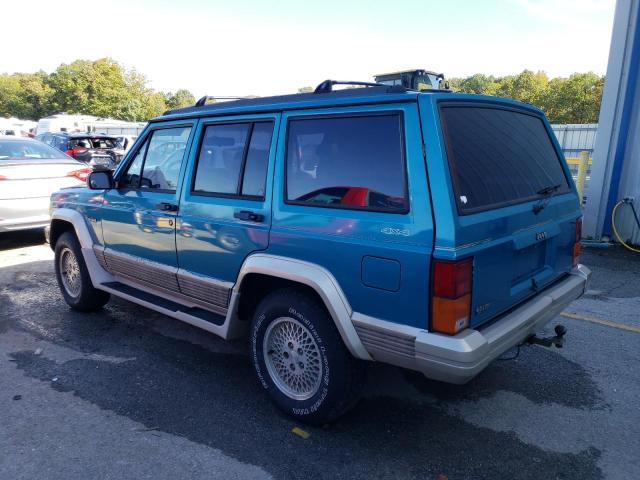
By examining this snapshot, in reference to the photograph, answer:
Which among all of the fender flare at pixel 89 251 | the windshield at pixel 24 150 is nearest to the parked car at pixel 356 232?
the fender flare at pixel 89 251

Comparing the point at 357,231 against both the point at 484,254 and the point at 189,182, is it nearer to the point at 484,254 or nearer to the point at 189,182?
the point at 484,254

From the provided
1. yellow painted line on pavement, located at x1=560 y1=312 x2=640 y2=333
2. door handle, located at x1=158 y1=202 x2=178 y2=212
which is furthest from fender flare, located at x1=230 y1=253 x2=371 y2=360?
yellow painted line on pavement, located at x1=560 y1=312 x2=640 y2=333

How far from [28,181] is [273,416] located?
6495 millimetres

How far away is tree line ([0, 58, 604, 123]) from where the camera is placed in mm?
40469

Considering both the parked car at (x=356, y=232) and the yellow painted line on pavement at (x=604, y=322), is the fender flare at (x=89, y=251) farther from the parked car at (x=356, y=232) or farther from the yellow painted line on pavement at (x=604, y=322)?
the yellow painted line on pavement at (x=604, y=322)

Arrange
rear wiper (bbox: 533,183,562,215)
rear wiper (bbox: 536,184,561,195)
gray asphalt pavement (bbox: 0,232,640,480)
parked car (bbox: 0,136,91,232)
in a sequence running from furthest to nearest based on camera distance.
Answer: parked car (bbox: 0,136,91,232)
rear wiper (bbox: 536,184,561,195)
rear wiper (bbox: 533,183,562,215)
gray asphalt pavement (bbox: 0,232,640,480)

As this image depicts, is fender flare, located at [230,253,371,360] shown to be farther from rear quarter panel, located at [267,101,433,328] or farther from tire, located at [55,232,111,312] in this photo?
tire, located at [55,232,111,312]

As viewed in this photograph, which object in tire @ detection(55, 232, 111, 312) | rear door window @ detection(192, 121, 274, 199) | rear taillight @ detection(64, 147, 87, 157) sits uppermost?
rear door window @ detection(192, 121, 274, 199)

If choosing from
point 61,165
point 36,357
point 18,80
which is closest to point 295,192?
point 36,357

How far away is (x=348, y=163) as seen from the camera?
2807 mm

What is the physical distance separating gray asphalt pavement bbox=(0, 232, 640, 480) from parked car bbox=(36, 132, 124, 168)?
11364 mm

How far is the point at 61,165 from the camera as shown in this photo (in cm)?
815

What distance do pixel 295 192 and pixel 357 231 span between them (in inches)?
23.2

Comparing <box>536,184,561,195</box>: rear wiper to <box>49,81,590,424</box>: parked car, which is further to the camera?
<box>536,184,561,195</box>: rear wiper
